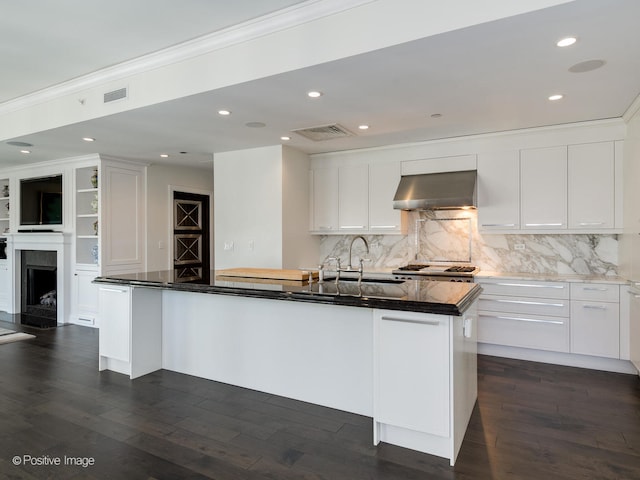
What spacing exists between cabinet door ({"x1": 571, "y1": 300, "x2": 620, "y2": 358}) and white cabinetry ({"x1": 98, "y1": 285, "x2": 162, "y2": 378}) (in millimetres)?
3979

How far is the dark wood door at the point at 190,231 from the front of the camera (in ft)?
22.1

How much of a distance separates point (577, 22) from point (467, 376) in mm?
2170

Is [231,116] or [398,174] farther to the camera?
[398,174]

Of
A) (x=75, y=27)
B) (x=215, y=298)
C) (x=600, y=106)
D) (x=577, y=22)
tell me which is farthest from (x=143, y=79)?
(x=600, y=106)

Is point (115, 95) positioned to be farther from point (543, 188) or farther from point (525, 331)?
point (525, 331)

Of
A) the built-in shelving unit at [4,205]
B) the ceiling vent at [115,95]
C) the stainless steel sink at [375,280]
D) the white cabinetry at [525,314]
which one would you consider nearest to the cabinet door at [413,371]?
the stainless steel sink at [375,280]

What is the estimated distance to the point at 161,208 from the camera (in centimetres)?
645

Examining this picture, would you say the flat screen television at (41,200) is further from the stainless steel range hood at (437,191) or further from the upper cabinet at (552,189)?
the upper cabinet at (552,189)

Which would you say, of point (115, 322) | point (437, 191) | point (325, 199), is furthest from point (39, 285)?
point (437, 191)

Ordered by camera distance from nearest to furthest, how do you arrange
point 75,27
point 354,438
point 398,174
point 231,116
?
1. point 354,438
2. point 75,27
3. point 231,116
4. point 398,174

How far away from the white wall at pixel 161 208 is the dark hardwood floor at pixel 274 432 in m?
2.81

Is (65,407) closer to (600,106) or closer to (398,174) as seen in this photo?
(398,174)

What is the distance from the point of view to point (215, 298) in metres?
3.45

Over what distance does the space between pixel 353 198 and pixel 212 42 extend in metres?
2.77
